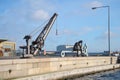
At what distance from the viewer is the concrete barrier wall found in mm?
26750

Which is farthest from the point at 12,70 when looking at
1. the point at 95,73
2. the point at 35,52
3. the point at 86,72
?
the point at 35,52

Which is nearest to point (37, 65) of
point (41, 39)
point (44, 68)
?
point (44, 68)

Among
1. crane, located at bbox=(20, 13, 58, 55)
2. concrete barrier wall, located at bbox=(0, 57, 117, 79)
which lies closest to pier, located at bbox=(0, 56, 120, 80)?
concrete barrier wall, located at bbox=(0, 57, 117, 79)

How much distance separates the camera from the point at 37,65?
31.8m

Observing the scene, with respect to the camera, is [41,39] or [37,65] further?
[41,39]

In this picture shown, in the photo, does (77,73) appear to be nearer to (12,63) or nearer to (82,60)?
(82,60)

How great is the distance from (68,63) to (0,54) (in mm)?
17296

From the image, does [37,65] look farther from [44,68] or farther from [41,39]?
[41,39]

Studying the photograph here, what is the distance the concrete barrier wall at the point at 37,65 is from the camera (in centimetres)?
2675

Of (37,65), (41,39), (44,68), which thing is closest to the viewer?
(37,65)

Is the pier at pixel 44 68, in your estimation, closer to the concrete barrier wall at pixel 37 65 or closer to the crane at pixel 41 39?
the concrete barrier wall at pixel 37 65

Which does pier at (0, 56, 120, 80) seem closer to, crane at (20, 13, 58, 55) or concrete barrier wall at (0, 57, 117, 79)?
concrete barrier wall at (0, 57, 117, 79)

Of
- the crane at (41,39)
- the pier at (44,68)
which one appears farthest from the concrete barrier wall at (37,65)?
the crane at (41,39)

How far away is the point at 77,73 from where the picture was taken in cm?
3803
